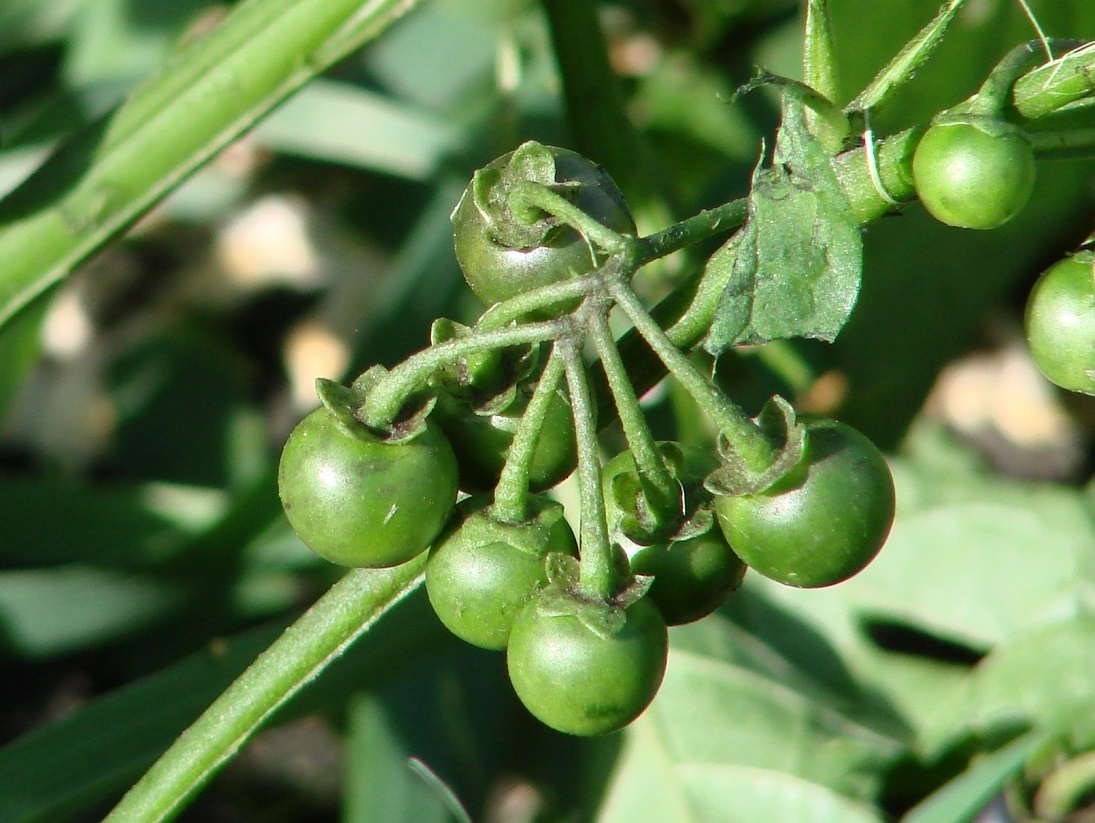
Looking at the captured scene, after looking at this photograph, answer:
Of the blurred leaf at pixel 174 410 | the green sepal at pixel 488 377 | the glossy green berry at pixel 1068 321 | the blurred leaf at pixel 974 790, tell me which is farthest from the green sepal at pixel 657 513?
the blurred leaf at pixel 174 410

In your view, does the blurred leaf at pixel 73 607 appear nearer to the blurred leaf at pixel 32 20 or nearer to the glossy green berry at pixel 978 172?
the blurred leaf at pixel 32 20

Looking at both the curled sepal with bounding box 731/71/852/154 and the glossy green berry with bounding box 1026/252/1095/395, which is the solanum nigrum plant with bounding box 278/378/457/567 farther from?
the glossy green berry with bounding box 1026/252/1095/395

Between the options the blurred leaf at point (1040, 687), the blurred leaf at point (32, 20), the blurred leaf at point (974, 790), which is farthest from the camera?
the blurred leaf at point (32, 20)

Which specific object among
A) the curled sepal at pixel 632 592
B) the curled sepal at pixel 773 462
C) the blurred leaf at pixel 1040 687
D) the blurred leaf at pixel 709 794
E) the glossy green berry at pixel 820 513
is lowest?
the blurred leaf at pixel 1040 687

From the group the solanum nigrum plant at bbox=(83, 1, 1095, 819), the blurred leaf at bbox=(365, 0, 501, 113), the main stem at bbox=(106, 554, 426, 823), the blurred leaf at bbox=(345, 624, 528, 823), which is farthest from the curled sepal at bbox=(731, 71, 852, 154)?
the blurred leaf at bbox=(365, 0, 501, 113)

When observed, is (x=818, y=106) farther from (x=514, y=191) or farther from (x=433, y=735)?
(x=433, y=735)

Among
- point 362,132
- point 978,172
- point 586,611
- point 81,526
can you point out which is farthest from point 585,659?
point 362,132

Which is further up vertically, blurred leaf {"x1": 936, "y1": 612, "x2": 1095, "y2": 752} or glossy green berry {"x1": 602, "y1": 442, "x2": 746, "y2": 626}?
glossy green berry {"x1": 602, "y1": 442, "x2": 746, "y2": 626}
